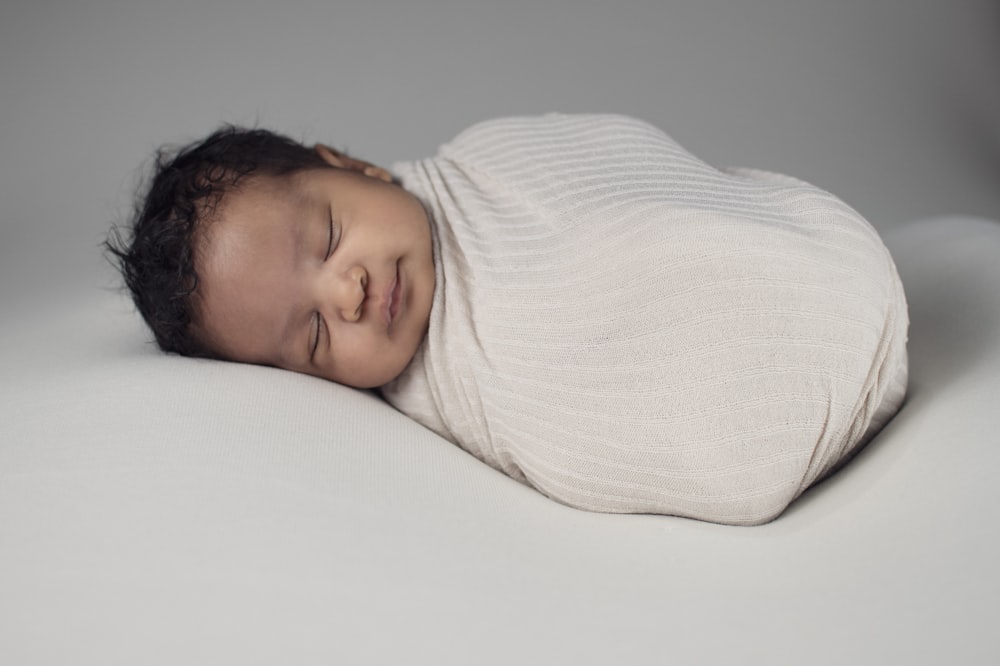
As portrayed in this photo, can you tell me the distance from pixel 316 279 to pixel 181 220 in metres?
0.21

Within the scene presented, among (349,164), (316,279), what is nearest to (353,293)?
(316,279)

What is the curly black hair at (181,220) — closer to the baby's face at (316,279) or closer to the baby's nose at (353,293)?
the baby's face at (316,279)

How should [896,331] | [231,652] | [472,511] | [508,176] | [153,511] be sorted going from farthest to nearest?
[508,176], [896,331], [472,511], [153,511], [231,652]

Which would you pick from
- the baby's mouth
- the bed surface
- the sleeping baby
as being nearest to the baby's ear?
the sleeping baby

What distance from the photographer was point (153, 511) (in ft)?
3.23

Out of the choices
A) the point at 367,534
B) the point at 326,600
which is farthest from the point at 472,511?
the point at 326,600

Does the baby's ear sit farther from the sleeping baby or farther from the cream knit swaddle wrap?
the cream knit swaddle wrap

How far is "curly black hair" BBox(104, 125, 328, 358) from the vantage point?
135 centimetres

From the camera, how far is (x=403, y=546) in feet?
3.28

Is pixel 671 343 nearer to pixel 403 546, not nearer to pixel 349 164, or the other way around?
pixel 403 546

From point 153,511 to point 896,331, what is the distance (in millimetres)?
907

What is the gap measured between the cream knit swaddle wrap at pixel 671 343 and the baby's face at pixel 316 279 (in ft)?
0.20

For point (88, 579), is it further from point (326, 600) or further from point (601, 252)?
point (601, 252)

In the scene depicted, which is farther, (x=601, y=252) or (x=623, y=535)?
(x=601, y=252)
